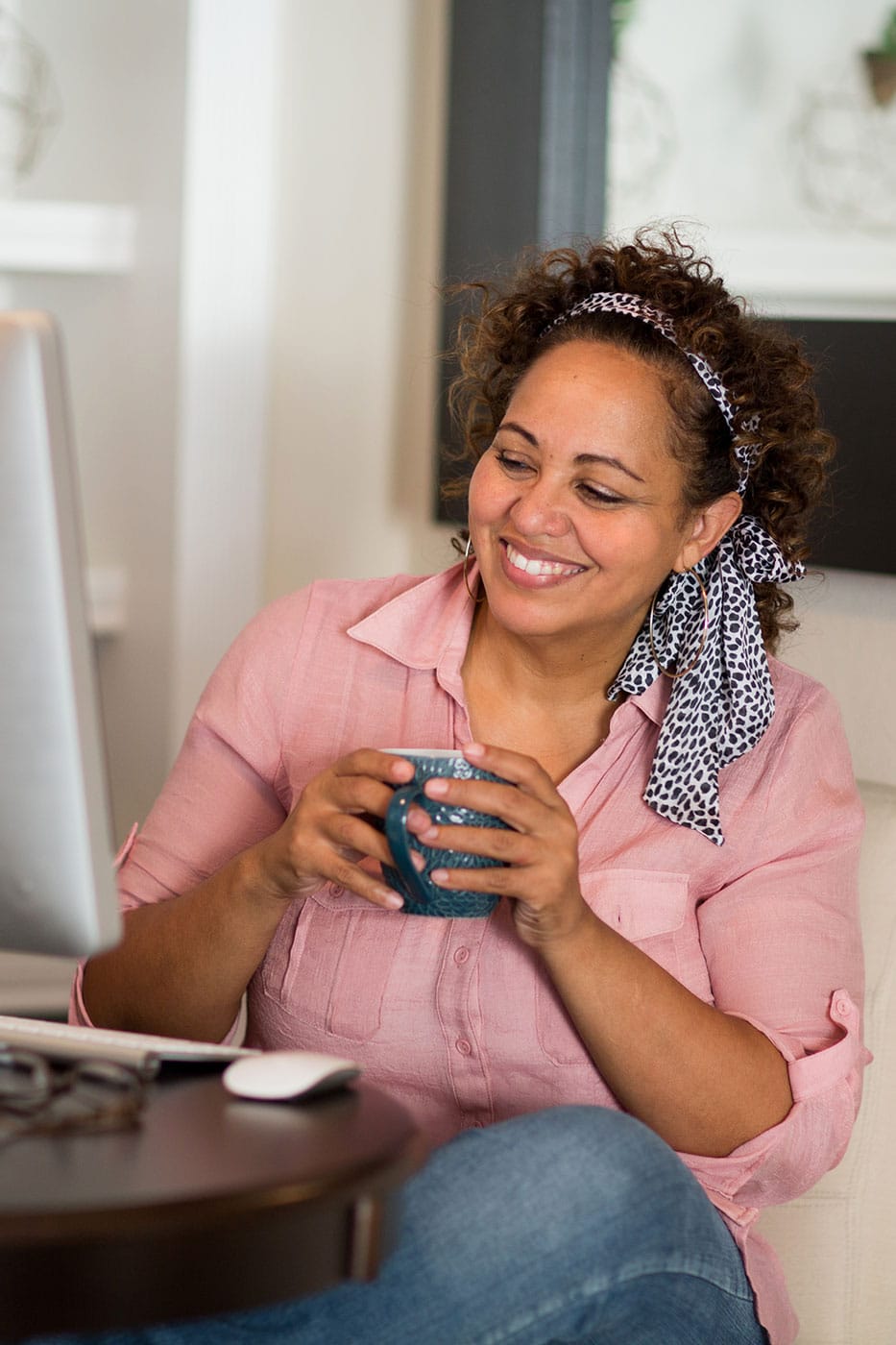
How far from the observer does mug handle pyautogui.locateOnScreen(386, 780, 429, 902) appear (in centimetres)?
103

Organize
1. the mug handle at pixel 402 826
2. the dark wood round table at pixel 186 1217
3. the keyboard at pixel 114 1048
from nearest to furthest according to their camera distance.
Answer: the dark wood round table at pixel 186 1217 < the keyboard at pixel 114 1048 < the mug handle at pixel 402 826

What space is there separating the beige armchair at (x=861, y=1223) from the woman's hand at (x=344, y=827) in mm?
539

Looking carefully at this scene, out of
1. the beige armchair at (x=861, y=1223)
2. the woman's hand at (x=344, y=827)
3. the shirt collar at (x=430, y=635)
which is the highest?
the shirt collar at (x=430, y=635)

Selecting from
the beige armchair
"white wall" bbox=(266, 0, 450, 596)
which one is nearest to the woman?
the beige armchair

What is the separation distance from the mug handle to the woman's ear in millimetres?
497

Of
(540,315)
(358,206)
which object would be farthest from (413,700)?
(358,206)

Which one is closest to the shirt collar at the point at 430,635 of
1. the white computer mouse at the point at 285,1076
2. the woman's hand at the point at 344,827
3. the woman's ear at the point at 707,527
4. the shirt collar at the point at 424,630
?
the shirt collar at the point at 424,630

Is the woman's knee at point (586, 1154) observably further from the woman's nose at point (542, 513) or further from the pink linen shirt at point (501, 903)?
the woman's nose at point (542, 513)

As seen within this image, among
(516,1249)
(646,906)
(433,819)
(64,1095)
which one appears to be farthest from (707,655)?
(64,1095)

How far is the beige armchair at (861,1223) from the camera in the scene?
1.40m

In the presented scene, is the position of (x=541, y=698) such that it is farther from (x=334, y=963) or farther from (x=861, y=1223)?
(x=861, y=1223)

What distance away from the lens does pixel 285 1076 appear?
85cm

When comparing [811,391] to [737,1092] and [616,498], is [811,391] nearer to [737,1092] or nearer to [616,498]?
[616,498]

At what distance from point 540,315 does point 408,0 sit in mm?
806
